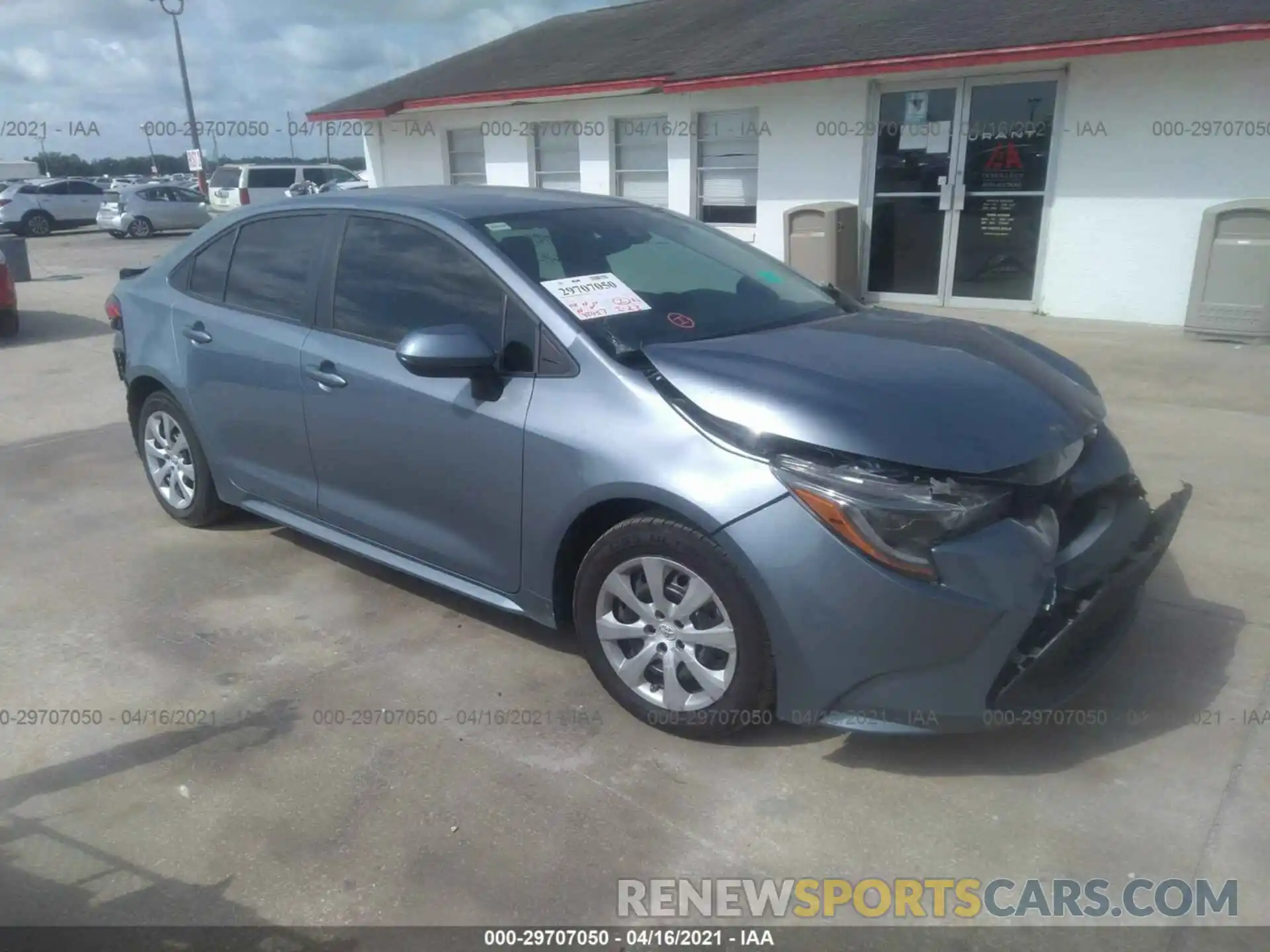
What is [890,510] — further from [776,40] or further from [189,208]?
[189,208]

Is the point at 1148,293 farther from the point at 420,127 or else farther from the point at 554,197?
the point at 420,127

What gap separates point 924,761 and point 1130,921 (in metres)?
0.72

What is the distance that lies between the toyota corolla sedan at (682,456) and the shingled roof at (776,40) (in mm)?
6453

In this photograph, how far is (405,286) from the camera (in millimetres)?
3699

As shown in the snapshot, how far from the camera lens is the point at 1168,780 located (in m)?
2.89

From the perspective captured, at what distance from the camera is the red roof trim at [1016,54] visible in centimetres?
821

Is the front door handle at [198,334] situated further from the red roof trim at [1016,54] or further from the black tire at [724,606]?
the red roof trim at [1016,54]

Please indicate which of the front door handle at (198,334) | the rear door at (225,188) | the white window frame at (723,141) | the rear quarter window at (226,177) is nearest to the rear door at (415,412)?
the front door handle at (198,334)

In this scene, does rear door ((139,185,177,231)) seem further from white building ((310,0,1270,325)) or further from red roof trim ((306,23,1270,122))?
red roof trim ((306,23,1270,122))

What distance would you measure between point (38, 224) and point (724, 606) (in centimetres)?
3197

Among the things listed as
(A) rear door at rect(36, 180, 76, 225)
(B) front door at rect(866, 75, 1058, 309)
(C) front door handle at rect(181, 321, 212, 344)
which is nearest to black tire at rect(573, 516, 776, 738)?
(C) front door handle at rect(181, 321, 212, 344)

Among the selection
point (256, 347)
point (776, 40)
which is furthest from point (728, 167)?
point (256, 347)

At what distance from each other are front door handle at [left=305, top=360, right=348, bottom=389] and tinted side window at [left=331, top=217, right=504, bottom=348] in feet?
0.52

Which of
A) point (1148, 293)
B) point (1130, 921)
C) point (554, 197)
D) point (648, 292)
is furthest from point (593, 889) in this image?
point (1148, 293)
